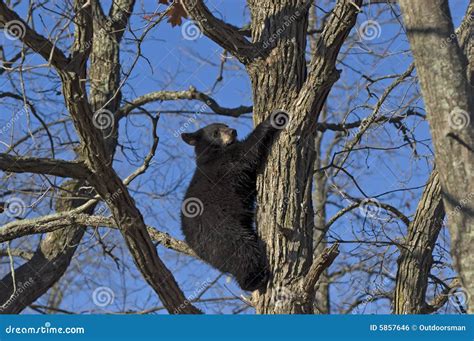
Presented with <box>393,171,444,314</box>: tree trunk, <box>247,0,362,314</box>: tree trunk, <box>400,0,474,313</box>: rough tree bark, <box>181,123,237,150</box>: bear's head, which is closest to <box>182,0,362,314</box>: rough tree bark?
<box>247,0,362,314</box>: tree trunk

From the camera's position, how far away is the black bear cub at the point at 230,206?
4.98 metres

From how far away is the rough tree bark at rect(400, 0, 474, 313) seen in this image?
3.28 m

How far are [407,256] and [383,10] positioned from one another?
3.09 m

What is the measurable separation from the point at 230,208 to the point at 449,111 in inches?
104

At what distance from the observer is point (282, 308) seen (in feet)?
15.0

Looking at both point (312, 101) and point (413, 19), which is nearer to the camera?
point (413, 19)

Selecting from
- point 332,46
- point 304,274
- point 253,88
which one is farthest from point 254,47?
point 304,274

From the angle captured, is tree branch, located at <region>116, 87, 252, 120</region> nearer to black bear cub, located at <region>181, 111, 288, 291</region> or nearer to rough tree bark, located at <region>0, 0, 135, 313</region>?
rough tree bark, located at <region>0, 0, 135, 313</region>

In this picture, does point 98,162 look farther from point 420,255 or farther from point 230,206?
point 420,255

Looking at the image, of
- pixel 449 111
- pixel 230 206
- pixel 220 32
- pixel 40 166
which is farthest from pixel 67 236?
pixel 449 111

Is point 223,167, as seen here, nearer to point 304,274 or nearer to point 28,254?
point 304,274

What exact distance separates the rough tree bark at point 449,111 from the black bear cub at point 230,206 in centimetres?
161

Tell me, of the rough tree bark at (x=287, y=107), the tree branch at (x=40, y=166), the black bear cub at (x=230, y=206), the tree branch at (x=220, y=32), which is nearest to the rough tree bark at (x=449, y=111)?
the rough tree bark at (x=287, y=107)

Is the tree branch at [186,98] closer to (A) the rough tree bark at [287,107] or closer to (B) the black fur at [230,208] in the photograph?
(B) the black fur at [230,208]
